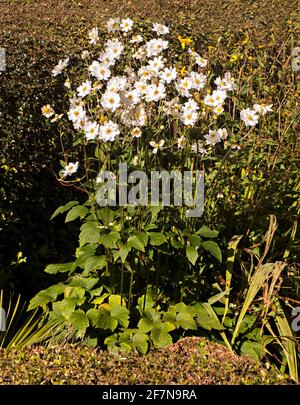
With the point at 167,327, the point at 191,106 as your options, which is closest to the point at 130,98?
the point at 191,106

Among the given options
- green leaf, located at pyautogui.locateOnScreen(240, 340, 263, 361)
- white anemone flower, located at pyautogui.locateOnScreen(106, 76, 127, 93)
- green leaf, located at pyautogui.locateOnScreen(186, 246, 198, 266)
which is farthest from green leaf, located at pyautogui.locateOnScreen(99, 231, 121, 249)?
green leaf, located at pyautogui.locateOnScreen(240, 340, 263, 361)

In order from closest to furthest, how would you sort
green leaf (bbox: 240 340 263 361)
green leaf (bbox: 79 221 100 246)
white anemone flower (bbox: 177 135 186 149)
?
green leaf (bbox: 79 221 100 246), white anemone flower (bbox: 177 135 186 149), green leaf (bbox: 240 340 263 361)

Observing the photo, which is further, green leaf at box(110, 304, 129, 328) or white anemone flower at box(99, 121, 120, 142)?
green leaf at box(110, 304, 129, 328)

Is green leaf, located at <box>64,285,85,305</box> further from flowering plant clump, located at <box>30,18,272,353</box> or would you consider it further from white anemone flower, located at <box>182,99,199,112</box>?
white anemone flower, located at <box>182,99,199,112</box>

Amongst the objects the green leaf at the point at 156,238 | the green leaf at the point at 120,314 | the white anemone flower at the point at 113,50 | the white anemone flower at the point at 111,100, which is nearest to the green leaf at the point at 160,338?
the green leaf at the point at 120,314

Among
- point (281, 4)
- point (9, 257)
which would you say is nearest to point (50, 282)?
point (9, 257)

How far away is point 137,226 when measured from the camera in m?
3.29

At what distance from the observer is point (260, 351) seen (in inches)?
134

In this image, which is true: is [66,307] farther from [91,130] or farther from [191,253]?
[91,130]

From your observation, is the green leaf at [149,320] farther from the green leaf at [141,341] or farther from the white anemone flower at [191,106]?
the white anemone flower at [191,106]

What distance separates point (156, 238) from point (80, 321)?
1.74 ft

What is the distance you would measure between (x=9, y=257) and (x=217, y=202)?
127 centimetres

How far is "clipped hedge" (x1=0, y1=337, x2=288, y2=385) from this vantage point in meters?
2.58

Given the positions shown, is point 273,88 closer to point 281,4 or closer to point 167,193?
point 167,193
